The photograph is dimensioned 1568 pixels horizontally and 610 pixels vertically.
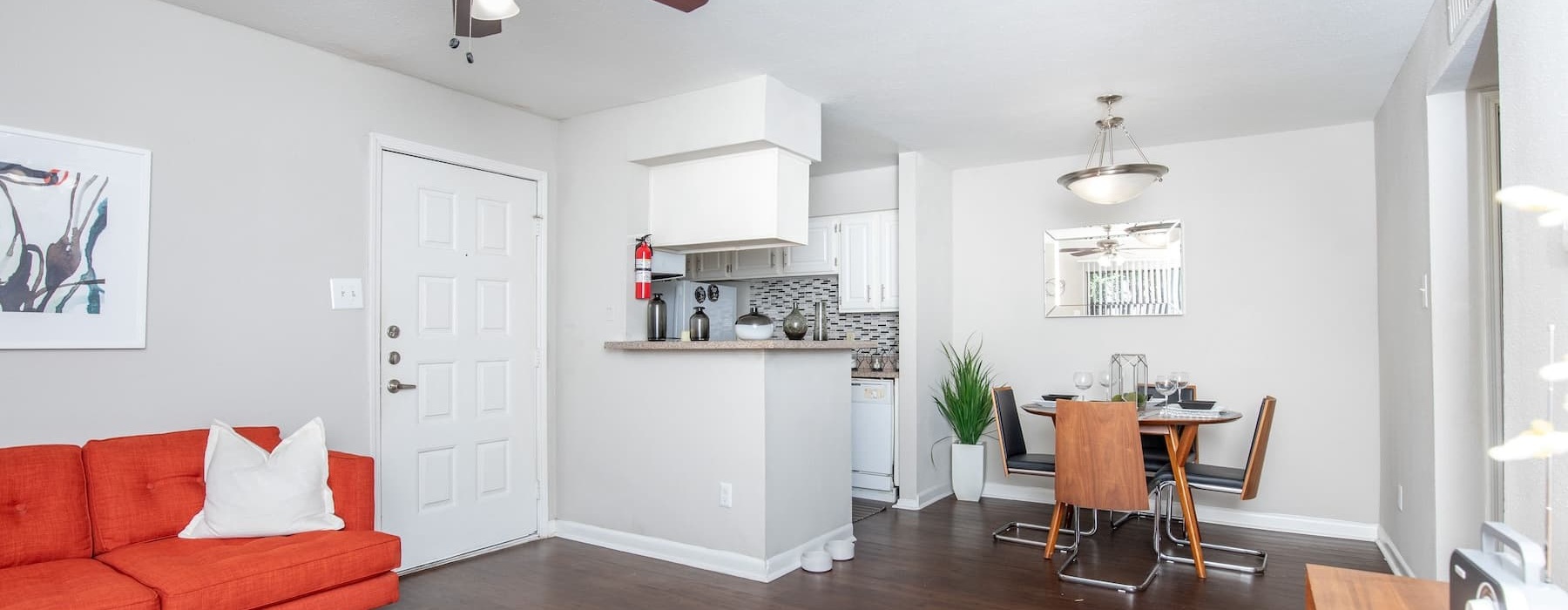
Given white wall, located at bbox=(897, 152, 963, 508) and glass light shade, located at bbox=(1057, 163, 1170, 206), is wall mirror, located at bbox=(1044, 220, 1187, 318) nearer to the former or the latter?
white wall, located at bbox=(897, 152, 963, 508)

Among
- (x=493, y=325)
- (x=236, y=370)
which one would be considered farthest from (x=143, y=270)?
(x=493, y=325)

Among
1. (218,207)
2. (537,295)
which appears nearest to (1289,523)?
(537,295)

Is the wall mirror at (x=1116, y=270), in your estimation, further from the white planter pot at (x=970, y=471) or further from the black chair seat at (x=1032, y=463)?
the black chair seat at (x=1032, y=463)

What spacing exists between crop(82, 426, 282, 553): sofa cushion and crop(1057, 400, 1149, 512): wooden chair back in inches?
135

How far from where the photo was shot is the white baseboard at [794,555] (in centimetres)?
383

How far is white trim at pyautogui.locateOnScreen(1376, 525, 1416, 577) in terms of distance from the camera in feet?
12.5

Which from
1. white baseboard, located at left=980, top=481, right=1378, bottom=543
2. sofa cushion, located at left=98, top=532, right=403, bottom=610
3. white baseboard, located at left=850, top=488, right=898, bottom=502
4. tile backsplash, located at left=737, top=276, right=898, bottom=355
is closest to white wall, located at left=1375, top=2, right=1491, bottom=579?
white baseboard, located at left=980, top=481, right=1378, bottom=543

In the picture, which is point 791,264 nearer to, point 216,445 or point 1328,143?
point 1328,143

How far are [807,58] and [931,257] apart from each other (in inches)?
91.8

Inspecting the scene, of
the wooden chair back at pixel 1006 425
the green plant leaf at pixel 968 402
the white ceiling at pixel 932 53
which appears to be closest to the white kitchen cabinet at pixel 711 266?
the green plant leaf at pixel 968 402

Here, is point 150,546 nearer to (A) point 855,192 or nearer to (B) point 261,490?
(B) point 261,490

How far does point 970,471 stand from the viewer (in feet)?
18.5

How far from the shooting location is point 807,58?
3740mm

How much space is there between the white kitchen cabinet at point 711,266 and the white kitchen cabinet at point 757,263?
0.19ft
